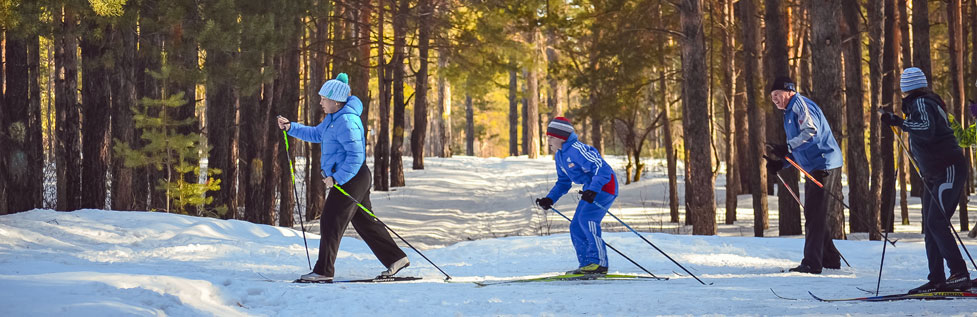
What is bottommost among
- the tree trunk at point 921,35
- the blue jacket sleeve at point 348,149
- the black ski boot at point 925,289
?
the black ski boot at point 925,289

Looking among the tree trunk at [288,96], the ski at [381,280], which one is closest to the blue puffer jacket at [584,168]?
the ski at [381,280]

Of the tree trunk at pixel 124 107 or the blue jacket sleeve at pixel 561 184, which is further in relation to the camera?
the tree trunk at pixel 124 107

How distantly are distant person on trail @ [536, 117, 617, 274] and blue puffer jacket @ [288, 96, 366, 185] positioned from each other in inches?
67.1

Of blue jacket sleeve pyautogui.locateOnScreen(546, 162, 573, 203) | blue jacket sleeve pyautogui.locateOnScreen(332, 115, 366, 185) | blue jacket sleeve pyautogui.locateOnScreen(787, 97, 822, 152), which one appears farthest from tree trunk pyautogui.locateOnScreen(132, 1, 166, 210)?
blue jacket sleeve pyautogui.locateOnScreen(787, 97, 822, 152)

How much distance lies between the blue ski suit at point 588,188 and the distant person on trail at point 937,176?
241 cm

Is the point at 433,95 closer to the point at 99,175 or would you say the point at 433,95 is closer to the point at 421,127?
the point at 421,127

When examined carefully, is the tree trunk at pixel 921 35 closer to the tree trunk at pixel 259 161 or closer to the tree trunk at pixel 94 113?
the tree trunk at pixel 259 161

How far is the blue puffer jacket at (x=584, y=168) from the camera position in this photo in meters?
8.03

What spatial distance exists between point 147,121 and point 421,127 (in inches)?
716

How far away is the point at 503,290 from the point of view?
24.1 ft

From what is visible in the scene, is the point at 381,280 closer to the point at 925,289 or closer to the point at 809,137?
the point at 809,137

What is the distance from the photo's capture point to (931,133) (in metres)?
6.82

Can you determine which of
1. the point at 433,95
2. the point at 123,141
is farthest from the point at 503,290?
the point at 433,95

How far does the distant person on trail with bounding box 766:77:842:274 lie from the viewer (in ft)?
27.2
